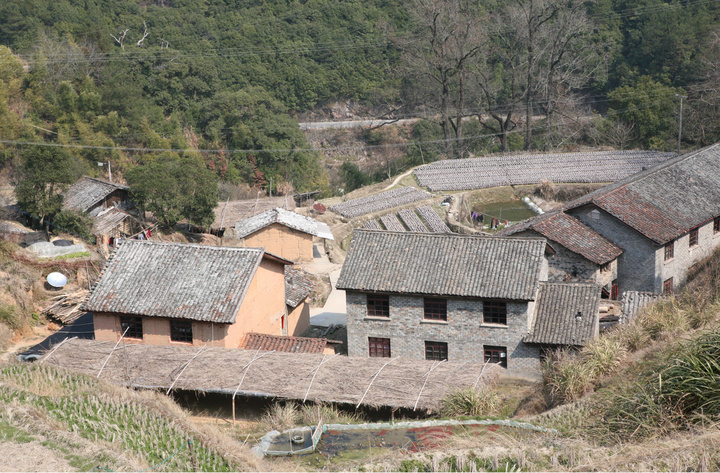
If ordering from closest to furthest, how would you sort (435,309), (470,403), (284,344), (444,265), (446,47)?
(470,403), (284,344), (435,309), (444,265), (446,47)

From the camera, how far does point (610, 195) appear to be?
35.7 m

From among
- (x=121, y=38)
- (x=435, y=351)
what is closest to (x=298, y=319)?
(x=435, y=351)

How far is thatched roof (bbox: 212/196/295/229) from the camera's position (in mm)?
45875

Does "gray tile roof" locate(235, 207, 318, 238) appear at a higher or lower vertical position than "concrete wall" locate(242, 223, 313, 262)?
higher

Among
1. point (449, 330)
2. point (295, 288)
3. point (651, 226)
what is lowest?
point (449, 330)

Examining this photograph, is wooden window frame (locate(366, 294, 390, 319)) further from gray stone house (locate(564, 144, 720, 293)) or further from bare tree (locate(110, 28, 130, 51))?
bare tree (locate(110, 28, 130, 51))

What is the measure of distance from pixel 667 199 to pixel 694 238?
2367 mm

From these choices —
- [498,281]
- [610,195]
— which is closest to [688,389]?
[498,281]

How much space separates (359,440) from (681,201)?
2551 centimetres

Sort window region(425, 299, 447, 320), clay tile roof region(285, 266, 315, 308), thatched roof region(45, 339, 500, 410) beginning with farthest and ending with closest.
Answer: clay tile roof region(285, 266, 315, 308), window region(425, 299, 447, 320), thatched roof region(45, 339, 500, 410)

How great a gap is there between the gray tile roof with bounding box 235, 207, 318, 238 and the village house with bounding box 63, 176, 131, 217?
791 centimetres

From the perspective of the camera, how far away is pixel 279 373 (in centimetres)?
2255

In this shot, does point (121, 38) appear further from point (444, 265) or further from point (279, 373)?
point (279, 373)

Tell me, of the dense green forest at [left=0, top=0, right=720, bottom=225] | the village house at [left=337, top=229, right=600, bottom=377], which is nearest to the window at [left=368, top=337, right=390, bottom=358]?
the village house at [left=337, top=229, right=600, bottom=377]
